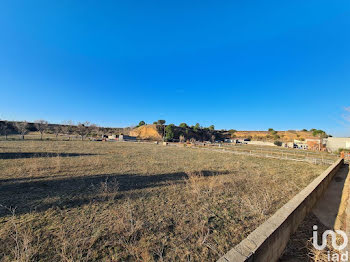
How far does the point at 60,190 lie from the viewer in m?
5.59

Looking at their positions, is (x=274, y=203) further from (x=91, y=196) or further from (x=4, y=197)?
(x=4, y=197)

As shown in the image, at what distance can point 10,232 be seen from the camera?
311cm

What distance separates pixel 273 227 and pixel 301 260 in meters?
0.85

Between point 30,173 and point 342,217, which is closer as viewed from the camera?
point 342,217

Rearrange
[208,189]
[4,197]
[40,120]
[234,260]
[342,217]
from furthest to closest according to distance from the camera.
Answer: [40,120]
[208,189]
[4,197]
[342,217]
[234,260]

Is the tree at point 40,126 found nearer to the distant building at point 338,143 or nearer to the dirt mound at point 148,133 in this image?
the dirt mound at point 148,133

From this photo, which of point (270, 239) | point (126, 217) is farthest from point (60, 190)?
point (270, 239)

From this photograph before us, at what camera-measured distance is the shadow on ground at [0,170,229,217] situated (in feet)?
14.6

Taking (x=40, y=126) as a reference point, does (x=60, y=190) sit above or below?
below

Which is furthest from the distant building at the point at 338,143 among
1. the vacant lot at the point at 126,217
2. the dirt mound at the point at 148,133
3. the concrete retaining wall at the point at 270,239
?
the dirt mound at the point at 148,133

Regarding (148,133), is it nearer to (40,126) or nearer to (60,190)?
(40,126)

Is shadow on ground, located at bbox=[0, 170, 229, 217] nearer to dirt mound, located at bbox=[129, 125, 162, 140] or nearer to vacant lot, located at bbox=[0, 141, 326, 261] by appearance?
vacant lot, located at bbox=[0, 141, 326, 261]

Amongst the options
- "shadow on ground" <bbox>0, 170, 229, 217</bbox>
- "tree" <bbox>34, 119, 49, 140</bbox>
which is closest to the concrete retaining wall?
"shadow on ground" <bbox>0, 170, 229, 217</bbox>

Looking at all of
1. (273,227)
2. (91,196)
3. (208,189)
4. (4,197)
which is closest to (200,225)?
(273,227)
